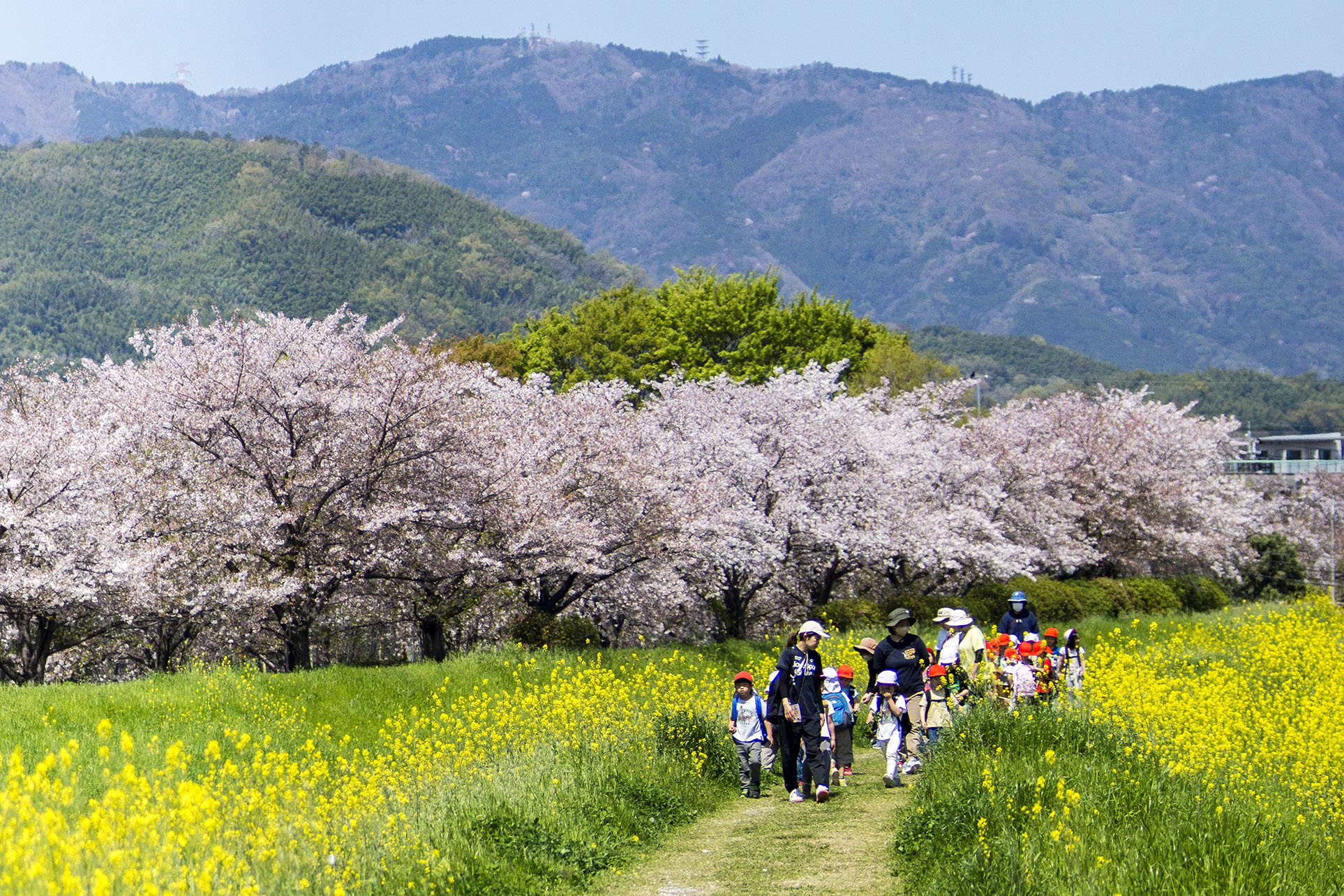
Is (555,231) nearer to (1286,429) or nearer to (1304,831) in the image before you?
(1286,429)

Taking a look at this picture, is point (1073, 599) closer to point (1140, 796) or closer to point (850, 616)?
point (850, 616)

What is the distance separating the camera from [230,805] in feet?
26.2

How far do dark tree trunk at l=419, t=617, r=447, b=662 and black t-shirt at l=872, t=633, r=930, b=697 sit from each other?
12154 mm

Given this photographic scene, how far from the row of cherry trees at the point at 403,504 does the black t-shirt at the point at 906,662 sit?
965cm

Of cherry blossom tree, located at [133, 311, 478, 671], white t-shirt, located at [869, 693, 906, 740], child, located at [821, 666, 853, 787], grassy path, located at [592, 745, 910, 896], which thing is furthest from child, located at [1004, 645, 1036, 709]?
cherry blossom tree, located at [133, 311, 478, 671]

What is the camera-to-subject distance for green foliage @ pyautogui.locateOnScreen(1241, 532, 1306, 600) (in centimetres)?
5828

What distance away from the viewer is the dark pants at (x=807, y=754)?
12016 mm

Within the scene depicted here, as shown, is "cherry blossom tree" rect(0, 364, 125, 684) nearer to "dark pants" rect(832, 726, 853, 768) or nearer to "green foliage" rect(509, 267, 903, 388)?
"dark pants" rect(832, 726, 853, 768)

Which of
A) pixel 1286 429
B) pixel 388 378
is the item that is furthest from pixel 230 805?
pixel 1286 429

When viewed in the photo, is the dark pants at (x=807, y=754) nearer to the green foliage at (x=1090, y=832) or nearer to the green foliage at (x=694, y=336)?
the green foliage at (x=1090, y=832)

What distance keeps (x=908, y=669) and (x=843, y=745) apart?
3.73ft

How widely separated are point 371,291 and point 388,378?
407 feet

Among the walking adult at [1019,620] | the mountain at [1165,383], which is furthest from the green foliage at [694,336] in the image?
the mountain at [1165,383]

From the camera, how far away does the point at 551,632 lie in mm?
22125
